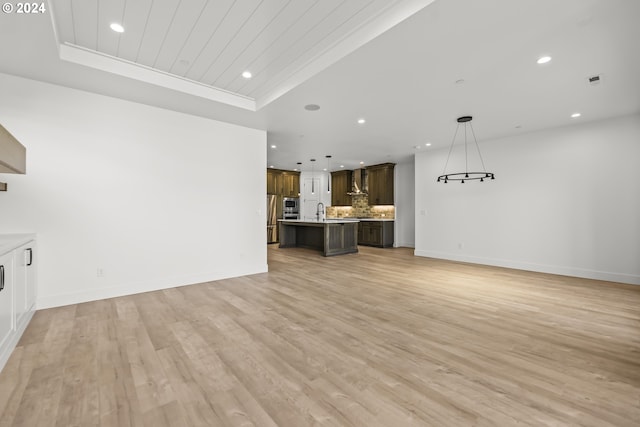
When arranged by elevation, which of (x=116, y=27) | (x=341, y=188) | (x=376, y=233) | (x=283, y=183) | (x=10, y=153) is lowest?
(x=376, y=233)

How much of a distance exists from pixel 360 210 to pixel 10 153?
936 centimetres

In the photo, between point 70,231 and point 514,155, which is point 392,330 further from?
point 514,155

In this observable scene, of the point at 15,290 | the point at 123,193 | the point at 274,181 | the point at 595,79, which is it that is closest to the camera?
the point at 15,290

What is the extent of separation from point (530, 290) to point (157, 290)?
5624 millimetres

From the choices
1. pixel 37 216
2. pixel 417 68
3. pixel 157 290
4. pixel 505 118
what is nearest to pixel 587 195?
pixel 505 118

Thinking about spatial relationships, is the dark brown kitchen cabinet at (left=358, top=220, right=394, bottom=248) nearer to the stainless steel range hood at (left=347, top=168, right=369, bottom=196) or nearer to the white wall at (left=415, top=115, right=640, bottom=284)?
the stainless steel range hood at (left=347, top=168, right=369, bottom=196)

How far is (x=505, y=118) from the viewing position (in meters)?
4.72

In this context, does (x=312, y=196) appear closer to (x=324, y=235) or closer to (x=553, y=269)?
(x=324, y=235)

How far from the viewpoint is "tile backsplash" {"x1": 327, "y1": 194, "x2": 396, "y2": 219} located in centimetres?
976

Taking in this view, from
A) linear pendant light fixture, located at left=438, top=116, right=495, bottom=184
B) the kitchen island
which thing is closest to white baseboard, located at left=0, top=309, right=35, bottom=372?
the kitchen island

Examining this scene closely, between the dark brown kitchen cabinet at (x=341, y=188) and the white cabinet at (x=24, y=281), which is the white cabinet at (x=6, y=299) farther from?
the dark brown kitchen cabinet at (x=341, y=188)

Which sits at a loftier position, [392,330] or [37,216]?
[37,216]

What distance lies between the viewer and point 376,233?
9.22m

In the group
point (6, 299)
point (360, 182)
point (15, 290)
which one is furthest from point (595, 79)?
point (360, 182)
